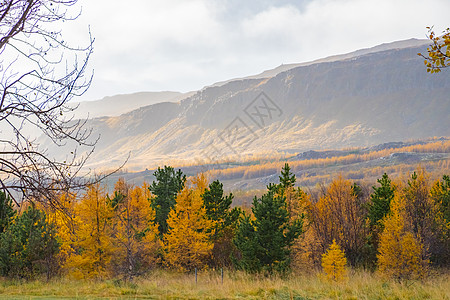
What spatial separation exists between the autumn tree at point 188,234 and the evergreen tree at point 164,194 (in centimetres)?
477

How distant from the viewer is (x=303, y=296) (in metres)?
11.8

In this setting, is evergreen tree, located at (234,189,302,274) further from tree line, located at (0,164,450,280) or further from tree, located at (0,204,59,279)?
tree, located at (0,204,59,279)

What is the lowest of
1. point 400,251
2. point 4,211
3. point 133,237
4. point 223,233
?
point 400,251

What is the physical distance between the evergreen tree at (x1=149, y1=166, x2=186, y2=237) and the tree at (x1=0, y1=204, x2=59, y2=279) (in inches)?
479

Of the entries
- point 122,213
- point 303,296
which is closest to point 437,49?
point 303,296

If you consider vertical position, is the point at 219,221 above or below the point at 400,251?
above

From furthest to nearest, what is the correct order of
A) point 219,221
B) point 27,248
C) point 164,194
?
point 164,194, point 219,221, point 27,248

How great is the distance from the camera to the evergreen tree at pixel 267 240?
21719 millimetres

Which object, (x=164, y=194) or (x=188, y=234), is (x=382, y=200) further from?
(x=164, y=194)

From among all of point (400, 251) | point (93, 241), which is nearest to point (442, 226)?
point (400, 251)

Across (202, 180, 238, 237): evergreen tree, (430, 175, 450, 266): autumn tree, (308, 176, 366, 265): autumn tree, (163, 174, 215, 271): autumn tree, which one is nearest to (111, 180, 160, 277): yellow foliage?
(163, 174, 215, 271): autumn tree

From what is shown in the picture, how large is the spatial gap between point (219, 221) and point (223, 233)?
1529mm

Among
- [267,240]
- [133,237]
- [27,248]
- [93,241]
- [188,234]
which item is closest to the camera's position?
[27,248]

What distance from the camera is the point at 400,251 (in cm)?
2497
